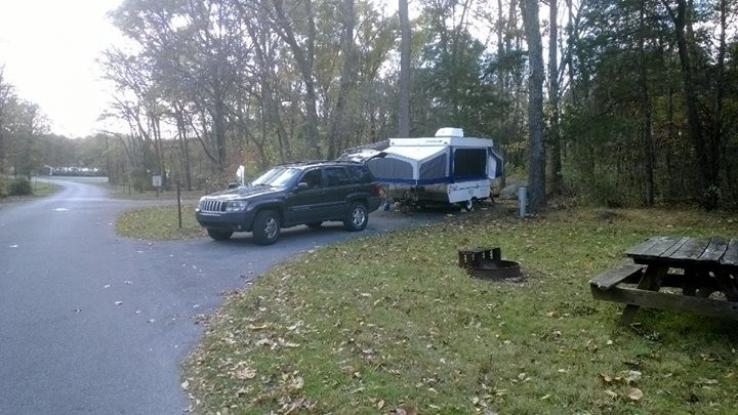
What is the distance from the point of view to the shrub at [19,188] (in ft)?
131

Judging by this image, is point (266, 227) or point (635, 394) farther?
point (266, 227)

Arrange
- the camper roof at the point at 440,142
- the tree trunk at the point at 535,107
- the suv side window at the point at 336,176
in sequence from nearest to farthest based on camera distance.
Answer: the suv side window at the point at 336,176
the tree trunk at the point at 535,107
the camper roof at the point at 440,142

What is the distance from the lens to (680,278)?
613 cm

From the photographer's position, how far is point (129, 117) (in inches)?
2023

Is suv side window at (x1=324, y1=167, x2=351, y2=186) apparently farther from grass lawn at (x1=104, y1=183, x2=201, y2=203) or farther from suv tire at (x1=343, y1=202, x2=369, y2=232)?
grass lawn at (x1=104, y1=183, x2=201, y2=203)

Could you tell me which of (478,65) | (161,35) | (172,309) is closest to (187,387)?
(172,309)

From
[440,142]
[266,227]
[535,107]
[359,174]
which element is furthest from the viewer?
[440,142]

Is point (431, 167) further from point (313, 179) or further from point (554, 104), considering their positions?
point (554, 104)

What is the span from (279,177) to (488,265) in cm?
690

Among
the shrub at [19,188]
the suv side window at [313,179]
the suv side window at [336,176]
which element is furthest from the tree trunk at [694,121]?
the shrub at [19,188]

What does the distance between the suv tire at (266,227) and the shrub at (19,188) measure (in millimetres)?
34903

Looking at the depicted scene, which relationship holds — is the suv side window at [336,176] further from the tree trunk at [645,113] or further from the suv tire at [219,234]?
the tree trunk at [645,113]

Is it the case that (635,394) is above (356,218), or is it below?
below

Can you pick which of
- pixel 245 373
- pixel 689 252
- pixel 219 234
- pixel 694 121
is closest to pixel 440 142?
pixel 694 121
